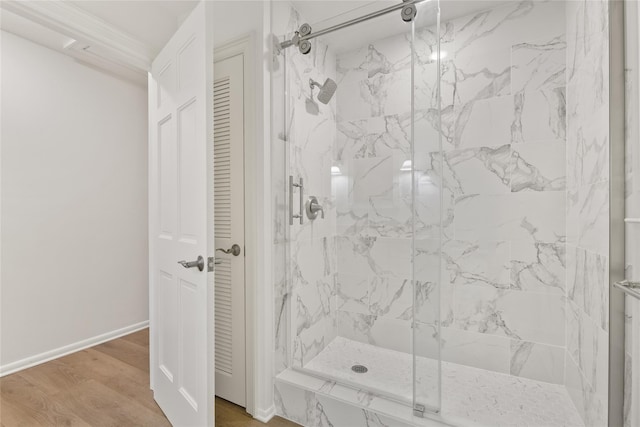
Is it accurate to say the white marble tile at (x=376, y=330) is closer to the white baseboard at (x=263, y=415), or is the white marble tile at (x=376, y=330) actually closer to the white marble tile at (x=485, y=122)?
the white baseboard at (x=263, y=415)

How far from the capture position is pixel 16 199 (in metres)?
2.28

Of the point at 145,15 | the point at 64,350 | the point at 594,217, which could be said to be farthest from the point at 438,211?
the point at 64,350

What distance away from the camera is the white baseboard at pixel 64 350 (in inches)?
87.1

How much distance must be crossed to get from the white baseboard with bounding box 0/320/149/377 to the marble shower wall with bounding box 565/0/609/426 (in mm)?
3397

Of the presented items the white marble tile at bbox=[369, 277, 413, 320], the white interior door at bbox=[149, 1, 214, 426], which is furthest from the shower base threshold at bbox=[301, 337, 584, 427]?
the white interior door at bbox=[149, 1, 214, 426]

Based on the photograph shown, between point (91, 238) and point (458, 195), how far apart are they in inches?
118

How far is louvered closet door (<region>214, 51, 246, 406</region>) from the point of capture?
1793 mm

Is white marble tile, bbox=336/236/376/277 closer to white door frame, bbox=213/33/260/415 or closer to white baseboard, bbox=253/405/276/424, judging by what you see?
white door frame, bbox=213/33/260/415

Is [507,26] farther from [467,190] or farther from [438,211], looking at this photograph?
[438,211]

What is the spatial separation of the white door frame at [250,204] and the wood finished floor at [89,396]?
0.99 ft

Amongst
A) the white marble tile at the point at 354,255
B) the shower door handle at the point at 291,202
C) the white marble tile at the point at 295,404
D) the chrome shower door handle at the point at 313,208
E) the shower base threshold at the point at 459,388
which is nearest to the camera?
the shower base threshold at the point at 459,388

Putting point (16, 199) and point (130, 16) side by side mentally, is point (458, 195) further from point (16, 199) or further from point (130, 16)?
point (16, 199)

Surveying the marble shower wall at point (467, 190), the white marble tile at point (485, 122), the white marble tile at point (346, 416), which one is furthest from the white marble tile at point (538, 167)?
the white marble tile at point (346, 416)

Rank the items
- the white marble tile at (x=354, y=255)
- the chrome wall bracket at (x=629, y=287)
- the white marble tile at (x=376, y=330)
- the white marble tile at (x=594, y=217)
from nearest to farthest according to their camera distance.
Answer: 1. the chrome wall bracket at (x=629, y=287)
2. the white marble tile at (x=594, y=217)
3. the white marble tile at (x=376, y=330)
4. the white marble tile at (x=354, y=255)
